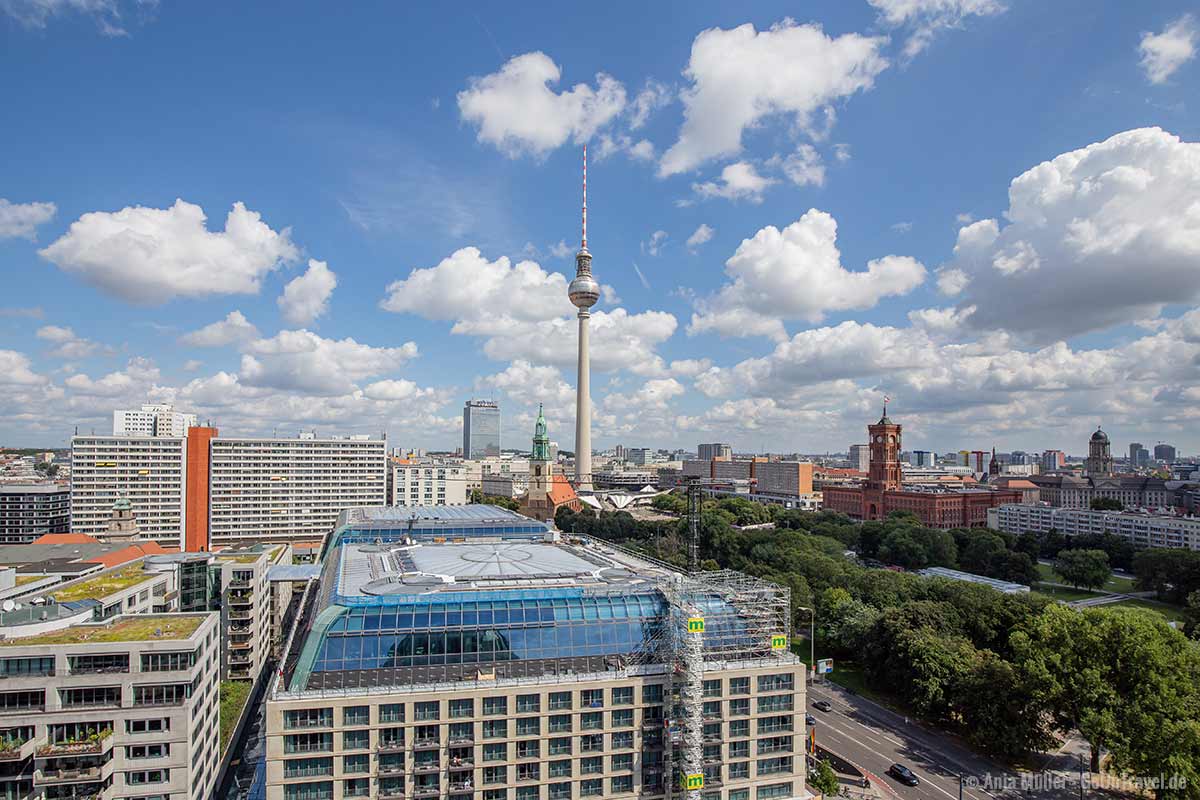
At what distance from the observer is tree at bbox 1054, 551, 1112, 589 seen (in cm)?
13025

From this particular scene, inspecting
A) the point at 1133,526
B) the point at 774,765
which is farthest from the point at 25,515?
the point at 1133,526

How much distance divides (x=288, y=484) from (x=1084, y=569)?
185 meters

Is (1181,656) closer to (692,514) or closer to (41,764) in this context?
(692,514)

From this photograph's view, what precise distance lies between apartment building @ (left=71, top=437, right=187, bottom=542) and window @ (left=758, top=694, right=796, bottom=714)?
160908mm

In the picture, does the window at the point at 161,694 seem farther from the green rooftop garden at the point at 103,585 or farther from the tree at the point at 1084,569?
the tree at the point at 1084,569

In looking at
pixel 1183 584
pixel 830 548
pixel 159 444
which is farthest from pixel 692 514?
pixel 159 444

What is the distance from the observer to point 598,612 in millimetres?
53438

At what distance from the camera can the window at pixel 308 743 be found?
42750mm

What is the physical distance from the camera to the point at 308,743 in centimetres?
4312

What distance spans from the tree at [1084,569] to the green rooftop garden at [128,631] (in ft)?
485

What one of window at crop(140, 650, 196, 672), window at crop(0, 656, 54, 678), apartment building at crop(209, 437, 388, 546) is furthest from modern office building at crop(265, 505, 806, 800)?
apartment building at crop(209, 437, 388, 546)

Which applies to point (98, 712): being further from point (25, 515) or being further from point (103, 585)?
point (25, 515)

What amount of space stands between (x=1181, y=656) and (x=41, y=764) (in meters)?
91.1

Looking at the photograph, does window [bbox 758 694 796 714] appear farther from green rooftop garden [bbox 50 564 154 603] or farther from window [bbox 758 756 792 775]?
green rooftop garden [bbox 50 564 154 603]
